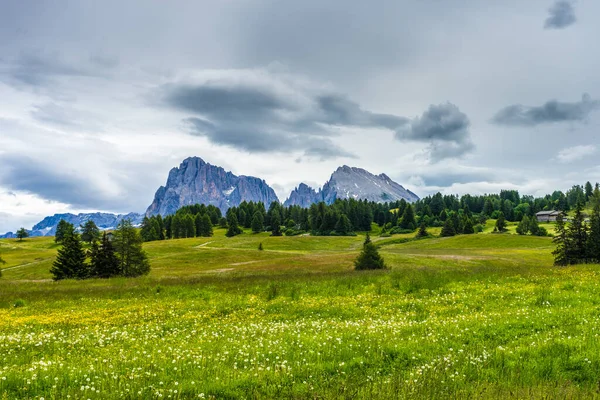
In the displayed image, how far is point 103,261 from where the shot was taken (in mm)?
49219

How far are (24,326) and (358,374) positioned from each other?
15536 millimetres

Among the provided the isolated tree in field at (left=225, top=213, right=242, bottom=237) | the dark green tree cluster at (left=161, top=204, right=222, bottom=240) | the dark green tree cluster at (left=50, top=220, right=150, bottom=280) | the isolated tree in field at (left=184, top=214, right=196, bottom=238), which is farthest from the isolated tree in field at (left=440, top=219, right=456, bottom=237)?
the dark green tree cluster at (left=50, top=220, right=150, bottom=280)

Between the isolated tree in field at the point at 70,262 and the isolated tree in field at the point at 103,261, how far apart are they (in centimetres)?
151

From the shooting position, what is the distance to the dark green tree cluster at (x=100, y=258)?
4897 cm

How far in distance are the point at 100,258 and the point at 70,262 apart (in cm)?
439

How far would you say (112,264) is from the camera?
49656mm

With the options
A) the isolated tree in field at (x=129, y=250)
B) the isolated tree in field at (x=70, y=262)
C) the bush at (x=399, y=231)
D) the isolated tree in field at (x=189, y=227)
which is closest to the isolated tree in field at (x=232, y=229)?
the isolated tree in field at (x=189, y=227)

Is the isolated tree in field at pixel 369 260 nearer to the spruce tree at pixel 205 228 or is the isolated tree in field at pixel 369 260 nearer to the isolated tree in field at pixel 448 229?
the isolated tree in field at pixel 448 229

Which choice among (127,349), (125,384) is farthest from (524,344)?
(127,349)

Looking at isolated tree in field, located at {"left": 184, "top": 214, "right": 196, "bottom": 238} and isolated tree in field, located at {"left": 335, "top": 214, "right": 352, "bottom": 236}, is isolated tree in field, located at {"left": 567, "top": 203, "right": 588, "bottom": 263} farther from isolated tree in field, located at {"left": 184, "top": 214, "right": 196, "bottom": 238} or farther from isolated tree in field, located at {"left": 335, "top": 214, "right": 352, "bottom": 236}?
isolated tree in field, located at {"left": 184, "top": 214, "right": 196, "bottom": 238}

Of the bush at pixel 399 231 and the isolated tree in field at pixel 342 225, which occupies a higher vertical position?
the isolated tree in field at pixel 342 225

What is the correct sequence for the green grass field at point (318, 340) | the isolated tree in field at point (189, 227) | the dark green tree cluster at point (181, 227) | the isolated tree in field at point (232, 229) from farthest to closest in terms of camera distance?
the isolated tree in field at point (232, 229) → the isolated tree in field at point (189, 227) → the dark green tree cluster at point (181, 227) → the green grass field at point (318, 340)

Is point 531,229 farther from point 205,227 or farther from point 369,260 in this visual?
point 205,227

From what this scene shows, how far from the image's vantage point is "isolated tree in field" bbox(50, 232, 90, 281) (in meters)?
48.8
